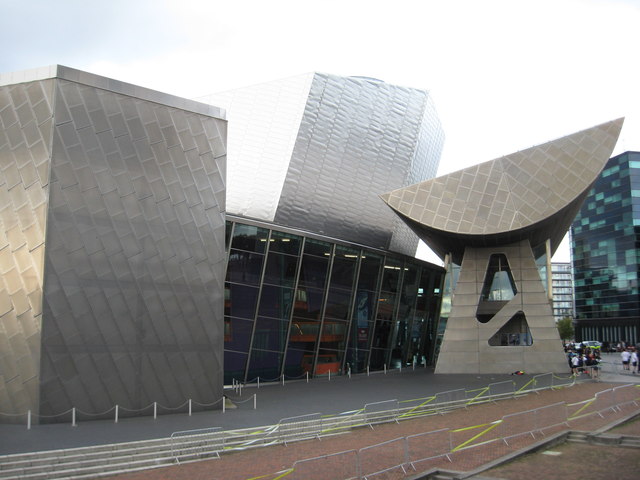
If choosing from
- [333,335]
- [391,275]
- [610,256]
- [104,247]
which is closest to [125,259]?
[104,247]

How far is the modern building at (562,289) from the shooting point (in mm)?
175500

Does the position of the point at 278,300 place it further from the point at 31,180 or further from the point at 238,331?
the point at 31,180

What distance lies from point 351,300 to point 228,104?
1356 centimetres

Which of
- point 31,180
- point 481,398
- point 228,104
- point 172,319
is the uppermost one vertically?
point 228,104

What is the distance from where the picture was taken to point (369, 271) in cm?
3619

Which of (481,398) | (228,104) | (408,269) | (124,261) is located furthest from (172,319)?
(408,269)

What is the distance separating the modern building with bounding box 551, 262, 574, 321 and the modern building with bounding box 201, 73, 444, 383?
149 metres

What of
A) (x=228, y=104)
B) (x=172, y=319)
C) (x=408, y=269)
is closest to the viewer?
(x=172, y=319)

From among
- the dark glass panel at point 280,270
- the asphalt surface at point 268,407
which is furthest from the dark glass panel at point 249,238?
the asphalt surface at point 268,407

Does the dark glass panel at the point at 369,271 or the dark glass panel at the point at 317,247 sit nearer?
the dark glass panel at the point at 317,247

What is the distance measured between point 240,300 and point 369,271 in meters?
9.61

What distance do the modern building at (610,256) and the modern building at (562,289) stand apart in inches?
2773

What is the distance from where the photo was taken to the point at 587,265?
104938 mm

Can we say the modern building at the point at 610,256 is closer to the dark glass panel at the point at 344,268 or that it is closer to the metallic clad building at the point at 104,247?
the dark glass panel at the point at 344,268
